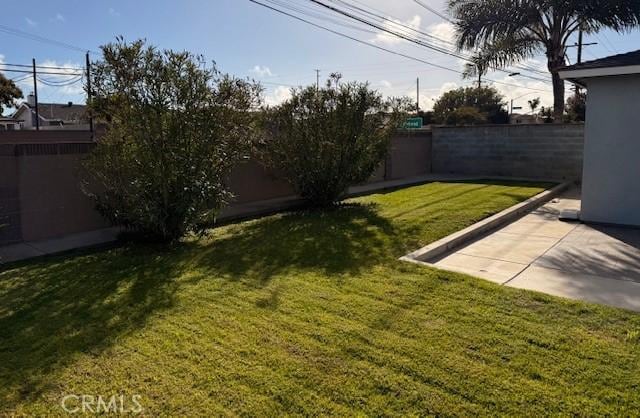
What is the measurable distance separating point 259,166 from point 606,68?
7.06 metres

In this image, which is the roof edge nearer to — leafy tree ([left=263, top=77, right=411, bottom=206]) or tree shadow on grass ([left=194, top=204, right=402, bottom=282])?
leafy tree ([left=263, top=77, right=411, bottom=206])

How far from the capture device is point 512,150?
52.9 ft

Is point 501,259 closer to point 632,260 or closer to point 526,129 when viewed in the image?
point 632,260

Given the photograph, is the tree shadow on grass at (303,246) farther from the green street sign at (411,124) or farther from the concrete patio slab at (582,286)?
the green street sign at (411,124)

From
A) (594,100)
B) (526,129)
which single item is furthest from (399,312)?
(526,129)

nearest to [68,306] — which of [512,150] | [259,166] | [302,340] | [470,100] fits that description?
[302,340]

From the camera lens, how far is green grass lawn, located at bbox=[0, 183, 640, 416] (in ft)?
9.22

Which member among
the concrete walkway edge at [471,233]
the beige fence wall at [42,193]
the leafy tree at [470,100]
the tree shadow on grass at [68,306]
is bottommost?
the tree shadow on grass at [68,306]

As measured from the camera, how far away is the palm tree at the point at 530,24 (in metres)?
14.0

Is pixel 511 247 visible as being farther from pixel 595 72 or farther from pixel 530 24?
pixel 530 24

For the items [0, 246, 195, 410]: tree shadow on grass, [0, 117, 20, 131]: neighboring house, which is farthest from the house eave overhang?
[0, 117, 20, 131]: neighboring house

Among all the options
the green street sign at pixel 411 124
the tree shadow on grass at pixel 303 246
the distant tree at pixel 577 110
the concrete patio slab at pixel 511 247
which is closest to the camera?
the tree shadow on grass at pixel 303 246

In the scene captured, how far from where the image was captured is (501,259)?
19.5ft

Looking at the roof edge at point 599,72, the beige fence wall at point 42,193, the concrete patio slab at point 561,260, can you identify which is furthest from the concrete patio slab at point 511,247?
the beige fence wall at point 42,193
